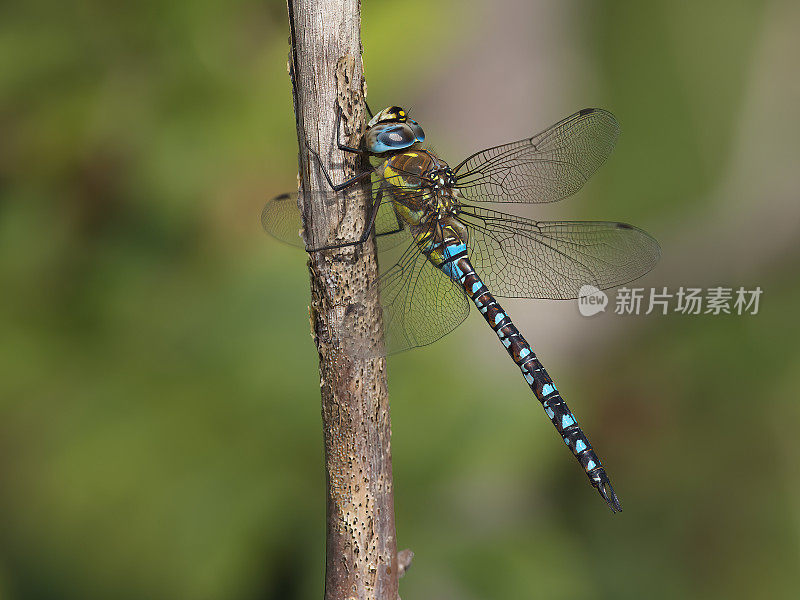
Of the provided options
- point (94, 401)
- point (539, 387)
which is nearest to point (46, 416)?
point (94, 401)

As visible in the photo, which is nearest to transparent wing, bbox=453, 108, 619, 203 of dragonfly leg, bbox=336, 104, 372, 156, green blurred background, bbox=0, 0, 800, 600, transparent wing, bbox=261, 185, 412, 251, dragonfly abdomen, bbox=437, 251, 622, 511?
dragonfly abdomen, bbox=437, 251, 622, 511

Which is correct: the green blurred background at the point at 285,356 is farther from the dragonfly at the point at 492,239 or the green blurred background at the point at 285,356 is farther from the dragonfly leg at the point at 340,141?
the dragonfly leg at the point at 340,141

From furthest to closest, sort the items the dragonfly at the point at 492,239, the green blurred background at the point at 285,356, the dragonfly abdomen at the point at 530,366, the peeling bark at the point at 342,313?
1. the green blurred background at the point at 285,356
2. the dragonfly abdomen at the point at 530,366
3. the dragonfly at the point at 492,239
4. the peeling bark at the point at 342,313

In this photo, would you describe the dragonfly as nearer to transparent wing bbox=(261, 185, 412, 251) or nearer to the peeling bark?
transparent wing bbox=(261, 185, 412, 251)

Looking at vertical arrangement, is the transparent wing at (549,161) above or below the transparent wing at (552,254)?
above

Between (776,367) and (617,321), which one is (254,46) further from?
(776,367)

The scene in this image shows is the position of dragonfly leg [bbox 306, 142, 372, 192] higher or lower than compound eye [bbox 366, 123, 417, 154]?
lower

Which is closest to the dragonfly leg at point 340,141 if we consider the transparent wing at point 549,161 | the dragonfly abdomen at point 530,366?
the dragonfly abdomen at point 530,366
